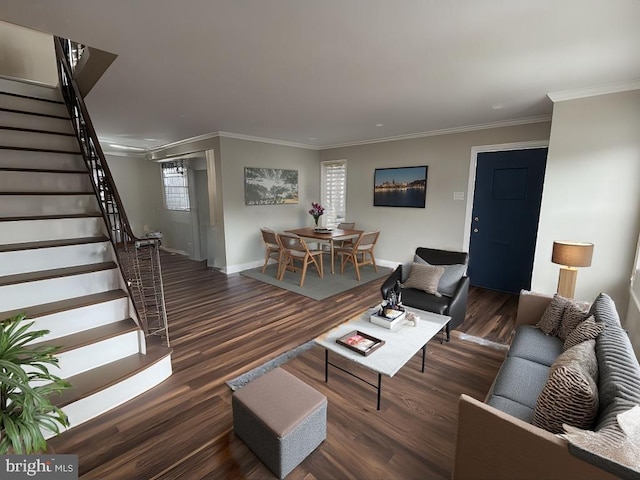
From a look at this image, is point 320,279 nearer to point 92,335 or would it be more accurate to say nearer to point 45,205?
point 92,335

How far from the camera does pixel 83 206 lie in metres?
2.90

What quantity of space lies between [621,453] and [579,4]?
84.4 inches

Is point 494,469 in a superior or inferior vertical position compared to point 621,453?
inferior

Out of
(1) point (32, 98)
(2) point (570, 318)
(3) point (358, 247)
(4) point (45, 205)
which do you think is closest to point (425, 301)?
(2) point (570, 318)

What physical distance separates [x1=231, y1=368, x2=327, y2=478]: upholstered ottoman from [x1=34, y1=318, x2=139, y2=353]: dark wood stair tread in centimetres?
119

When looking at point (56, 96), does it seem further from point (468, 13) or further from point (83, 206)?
point (468, 13)

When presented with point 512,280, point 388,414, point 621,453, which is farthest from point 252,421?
point 512,280

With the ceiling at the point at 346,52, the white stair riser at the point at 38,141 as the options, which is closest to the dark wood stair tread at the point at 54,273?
the white stair riser at the point at 38,141

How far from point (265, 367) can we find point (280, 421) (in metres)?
1.02

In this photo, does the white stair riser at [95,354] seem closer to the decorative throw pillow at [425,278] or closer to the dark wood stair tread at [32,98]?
the decorative throw pillow at [425,278]

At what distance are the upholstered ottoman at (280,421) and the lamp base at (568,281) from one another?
2.70 meters

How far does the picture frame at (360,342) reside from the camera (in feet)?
6.62

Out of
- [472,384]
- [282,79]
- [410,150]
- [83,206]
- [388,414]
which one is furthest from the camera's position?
[410,150]

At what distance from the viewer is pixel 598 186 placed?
2895 mm
